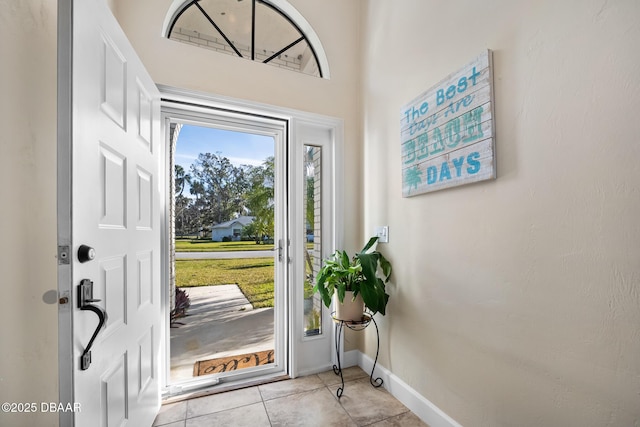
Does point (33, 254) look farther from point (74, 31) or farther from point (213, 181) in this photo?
point (213, 181)

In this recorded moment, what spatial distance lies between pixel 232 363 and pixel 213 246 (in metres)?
0.92

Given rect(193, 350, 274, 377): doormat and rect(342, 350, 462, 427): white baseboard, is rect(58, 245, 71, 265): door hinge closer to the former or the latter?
rect(193, 350, 274, 377): doormat

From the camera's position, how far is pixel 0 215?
2.93ft

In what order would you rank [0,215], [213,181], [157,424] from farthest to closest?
[213,181]
[157,424]
[0,215]

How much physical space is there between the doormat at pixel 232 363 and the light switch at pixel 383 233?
4.23 ft

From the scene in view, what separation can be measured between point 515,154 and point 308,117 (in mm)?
1496

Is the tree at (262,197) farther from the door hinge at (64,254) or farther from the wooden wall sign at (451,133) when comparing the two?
the door hinge at (64,254)

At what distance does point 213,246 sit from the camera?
7.09ft

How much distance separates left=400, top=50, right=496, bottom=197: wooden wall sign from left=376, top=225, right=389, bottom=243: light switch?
0.33 m

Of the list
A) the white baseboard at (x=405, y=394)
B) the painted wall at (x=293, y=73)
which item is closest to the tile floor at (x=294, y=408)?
the white baseboard at (x=405, y=394)

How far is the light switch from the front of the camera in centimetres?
208

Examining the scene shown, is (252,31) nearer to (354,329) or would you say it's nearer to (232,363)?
(354,329)

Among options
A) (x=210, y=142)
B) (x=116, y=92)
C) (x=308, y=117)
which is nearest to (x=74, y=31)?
(x=116, y=92)

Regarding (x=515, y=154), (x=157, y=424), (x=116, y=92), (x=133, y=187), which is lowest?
(x=157, y=424)
